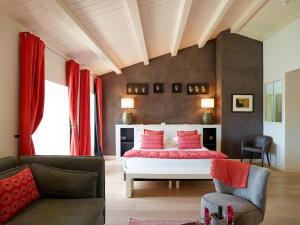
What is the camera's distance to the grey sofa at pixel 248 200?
2.50 m

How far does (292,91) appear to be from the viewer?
589 cm

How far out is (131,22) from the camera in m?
4.29

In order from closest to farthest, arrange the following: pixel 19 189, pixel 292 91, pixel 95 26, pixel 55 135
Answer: pixel 19 189 → pixel 95 26 → pixel 55 135 → pixel 292 91

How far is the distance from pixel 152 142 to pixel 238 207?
3586 millimetres

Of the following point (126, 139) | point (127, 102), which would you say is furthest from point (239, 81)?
point (126, 139)

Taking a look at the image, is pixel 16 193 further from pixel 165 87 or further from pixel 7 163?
pixel 165 87

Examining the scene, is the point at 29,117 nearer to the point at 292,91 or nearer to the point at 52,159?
the point at 52,159

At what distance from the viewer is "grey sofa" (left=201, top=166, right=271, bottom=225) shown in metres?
2.50

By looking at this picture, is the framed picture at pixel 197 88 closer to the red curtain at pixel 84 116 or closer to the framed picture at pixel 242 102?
the framed picture at pixel 242 102

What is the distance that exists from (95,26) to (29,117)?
172 centimetres

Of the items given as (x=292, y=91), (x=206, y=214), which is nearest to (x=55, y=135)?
(x=206, y=214)

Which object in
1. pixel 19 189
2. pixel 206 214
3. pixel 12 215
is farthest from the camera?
pixel 19 189

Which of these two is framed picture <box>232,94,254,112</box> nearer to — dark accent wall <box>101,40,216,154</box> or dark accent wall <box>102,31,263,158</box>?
dark accent wall <box>102,31,263,158</box>

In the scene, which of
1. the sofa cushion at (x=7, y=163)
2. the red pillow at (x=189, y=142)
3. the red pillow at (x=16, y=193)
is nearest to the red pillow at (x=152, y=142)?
the red pillow at (x=189, y=142)
